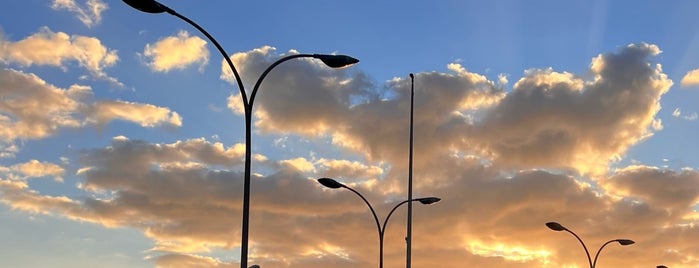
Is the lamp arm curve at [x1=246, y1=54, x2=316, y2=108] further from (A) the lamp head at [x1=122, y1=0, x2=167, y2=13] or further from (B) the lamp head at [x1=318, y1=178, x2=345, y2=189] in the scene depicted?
(B) the lamp head at [x1=318, y1=178, x2=345, y2=189]

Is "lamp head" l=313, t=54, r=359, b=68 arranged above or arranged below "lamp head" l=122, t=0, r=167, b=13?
above

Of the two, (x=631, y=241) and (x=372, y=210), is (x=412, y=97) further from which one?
(x=631, y=241)

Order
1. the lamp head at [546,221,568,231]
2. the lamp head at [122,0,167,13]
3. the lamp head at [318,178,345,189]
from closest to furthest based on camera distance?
the lamp head at [122,0,167,13] → the lamp head at [318,178,345,189] → the lamp head at [546,221,568,231]

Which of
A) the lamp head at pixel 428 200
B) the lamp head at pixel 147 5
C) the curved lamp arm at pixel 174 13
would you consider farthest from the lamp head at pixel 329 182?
the lamp head at pixel 147 5

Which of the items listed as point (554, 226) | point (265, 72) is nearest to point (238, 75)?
point (265, 72)

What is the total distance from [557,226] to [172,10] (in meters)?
35.5

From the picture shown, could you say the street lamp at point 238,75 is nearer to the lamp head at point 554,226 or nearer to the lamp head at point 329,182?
the lamp head at point 329,182

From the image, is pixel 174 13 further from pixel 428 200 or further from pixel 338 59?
pixel 428 200

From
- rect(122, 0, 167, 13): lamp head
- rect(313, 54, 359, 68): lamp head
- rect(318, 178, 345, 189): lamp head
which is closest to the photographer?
rect(122, 0, 167, 13): lamp head

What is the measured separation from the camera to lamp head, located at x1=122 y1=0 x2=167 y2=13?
18672mm

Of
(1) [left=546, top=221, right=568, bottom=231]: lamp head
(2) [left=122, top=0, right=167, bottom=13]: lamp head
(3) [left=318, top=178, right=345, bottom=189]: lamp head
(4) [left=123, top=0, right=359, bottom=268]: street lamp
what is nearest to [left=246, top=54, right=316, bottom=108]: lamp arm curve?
(4) [left=123, top=0, right=359, bottom=268]: street lamp

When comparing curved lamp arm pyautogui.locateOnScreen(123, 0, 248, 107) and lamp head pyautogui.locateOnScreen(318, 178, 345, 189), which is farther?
lamp head pyautogui.locateOnScreen(318, 178, 345, 189)

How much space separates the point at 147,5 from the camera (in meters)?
18.7

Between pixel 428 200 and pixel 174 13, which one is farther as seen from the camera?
pixel 428 200
